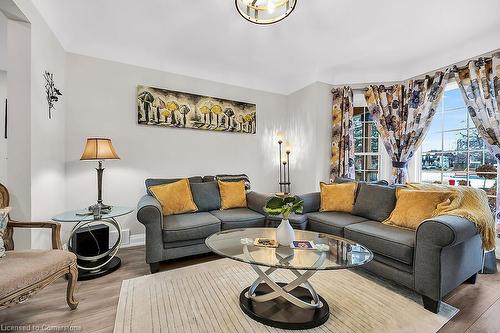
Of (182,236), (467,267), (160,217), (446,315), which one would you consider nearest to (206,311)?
(182,236)

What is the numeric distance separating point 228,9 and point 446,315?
125 inches

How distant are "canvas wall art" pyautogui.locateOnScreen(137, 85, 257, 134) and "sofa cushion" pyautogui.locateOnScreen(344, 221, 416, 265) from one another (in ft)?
7.90

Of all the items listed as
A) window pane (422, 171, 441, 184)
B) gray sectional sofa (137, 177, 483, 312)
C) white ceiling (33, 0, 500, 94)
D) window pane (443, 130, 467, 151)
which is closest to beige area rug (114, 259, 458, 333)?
gray sectional sofa (137, 177, 483, 312)

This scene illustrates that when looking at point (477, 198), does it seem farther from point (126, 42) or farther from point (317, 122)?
point (126, 42)

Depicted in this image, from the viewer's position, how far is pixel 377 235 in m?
2.14

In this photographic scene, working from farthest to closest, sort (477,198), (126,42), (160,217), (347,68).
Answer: (347,68) < (126,42) < (160,217) < (477,198)

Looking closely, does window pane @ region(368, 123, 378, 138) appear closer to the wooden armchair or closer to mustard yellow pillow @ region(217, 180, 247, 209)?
mustard yellow pillow @ region(217, 180, 247, 209)

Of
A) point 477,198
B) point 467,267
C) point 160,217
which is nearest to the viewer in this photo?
point 467,267

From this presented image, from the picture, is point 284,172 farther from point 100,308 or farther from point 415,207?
point 100,308

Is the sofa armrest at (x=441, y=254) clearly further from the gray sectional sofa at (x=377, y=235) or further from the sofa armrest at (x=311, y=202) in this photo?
the sofa armrest at (x=311, y=202)

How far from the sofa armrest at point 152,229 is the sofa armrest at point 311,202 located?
68.0 inches

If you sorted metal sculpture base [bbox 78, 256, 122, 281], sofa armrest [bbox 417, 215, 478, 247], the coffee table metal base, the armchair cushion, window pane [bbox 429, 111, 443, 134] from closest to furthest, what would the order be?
the armchair cushion → the coffee table metal base → sofa armrest [bbox 417, 215, 478, 247] → metal sculpture base [bbox 78, 256, 122, 281] → window pane [bbox 429, 111, 443, 134]

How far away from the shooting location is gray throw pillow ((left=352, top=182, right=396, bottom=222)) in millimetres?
2650

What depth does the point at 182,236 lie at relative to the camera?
2.43 metres
